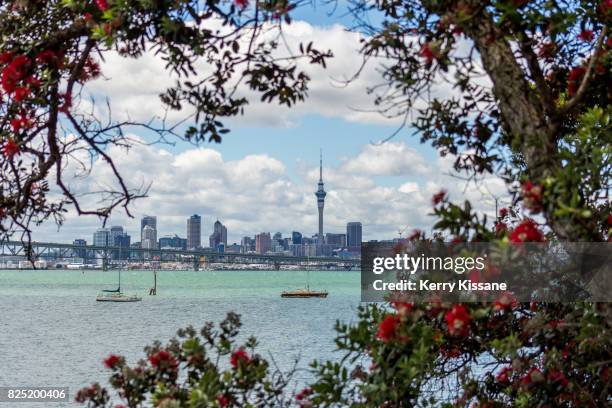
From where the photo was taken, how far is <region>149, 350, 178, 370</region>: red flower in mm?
4621

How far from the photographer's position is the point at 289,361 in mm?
36594

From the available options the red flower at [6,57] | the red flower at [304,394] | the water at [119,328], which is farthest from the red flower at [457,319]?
the water at [119,328]

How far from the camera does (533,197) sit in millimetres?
3414

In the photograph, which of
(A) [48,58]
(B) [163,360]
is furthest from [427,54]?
(B) [163,360]

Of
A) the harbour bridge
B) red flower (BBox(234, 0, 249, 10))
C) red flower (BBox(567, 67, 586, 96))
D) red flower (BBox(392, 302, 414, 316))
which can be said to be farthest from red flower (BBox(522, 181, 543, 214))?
the harbour bridge

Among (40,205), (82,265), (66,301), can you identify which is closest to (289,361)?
(40,205)

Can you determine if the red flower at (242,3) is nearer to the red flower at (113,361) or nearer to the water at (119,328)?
the red flower at (113,361)

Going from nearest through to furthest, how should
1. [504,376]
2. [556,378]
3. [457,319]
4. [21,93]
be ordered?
[457,319] < [556,378] < [21,93] < [504,376]

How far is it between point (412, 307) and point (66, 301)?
8878cm

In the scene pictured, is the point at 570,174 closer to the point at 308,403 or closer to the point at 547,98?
the point at 547,98

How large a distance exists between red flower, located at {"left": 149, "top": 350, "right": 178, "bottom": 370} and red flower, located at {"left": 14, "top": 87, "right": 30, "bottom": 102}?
1.60m

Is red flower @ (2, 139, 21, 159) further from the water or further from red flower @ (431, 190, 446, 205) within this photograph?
the water

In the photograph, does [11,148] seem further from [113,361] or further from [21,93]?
[113,361]

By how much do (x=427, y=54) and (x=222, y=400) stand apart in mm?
2106
